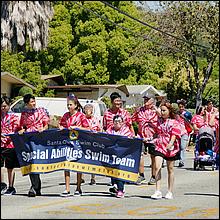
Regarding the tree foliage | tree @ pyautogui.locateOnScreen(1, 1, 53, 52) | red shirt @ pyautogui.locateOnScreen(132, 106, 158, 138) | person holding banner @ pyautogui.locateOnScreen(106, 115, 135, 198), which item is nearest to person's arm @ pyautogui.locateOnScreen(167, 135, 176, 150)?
person holding banner @ pyautogui.locateOnScreen(106, 115, 135, 198)

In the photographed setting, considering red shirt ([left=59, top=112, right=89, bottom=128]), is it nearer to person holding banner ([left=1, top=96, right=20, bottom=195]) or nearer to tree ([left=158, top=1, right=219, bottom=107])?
person holding banner ([left=1, top=96, right=20, bottom=195])

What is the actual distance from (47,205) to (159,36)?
27118mm

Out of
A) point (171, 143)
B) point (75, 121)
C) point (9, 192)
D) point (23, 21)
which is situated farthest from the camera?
point (23, 21)

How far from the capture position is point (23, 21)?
22953mm

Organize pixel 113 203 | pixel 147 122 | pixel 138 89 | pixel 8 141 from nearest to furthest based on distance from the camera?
1. pixel 113 203
2. pixel 8 141
3. pixel 147 122
4. pixel 138 89

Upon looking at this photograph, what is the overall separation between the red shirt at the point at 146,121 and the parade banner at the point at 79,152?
2.26m

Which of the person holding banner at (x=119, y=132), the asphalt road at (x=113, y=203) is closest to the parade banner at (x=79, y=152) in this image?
the person holding banner at (x=119, y=132)

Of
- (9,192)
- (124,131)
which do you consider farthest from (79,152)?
(9,192)

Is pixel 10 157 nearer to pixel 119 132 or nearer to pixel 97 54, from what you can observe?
pixel 119 132

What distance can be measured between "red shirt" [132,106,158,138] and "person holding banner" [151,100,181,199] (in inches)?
91.4

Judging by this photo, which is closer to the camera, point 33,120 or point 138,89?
point 33,120

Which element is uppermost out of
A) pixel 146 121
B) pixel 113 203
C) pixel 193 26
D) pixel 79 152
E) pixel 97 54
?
pixel 193 26

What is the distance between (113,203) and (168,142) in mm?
1528

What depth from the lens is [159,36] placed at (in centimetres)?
3881
